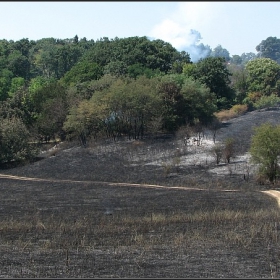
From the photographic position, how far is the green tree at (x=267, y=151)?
42188 millimetres

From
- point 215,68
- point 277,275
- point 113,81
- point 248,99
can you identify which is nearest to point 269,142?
point 277,275

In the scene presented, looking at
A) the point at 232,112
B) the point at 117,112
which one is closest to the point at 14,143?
the point at 117,112

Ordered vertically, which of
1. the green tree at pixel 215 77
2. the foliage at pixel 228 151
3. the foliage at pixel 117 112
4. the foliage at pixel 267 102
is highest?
the green tree at pixel 215 77

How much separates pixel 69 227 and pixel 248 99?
7046cm

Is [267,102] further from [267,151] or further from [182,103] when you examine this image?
[267,151]

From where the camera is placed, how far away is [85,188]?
42156 millimetres

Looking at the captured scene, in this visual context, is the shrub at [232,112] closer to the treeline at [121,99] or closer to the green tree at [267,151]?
the treeline at [121,99]

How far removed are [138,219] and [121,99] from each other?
111ft

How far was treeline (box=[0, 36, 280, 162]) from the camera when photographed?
201 feet

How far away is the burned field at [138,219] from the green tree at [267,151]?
72.3 inches

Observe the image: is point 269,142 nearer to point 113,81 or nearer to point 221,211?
point 221,211

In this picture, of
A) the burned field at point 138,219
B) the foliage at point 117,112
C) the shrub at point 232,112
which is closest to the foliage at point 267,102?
the shrub at point 232,112

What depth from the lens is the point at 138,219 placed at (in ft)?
93.7

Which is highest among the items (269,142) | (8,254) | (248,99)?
(248,99)
